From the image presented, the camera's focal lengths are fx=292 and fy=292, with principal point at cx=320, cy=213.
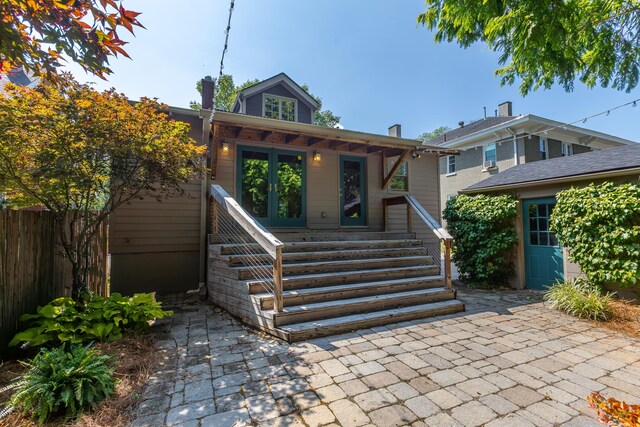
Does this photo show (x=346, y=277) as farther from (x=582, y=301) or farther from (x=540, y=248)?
Result: (x=540, y=248)

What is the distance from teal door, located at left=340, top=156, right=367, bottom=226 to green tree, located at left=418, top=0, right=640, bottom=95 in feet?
11.1

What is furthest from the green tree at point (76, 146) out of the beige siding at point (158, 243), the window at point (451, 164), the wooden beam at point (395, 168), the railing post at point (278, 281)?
the window at point (451, 164)

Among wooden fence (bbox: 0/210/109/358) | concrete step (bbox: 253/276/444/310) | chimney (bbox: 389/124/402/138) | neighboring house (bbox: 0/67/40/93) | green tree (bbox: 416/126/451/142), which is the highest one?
green tree (bbox: 416/126/451/142)

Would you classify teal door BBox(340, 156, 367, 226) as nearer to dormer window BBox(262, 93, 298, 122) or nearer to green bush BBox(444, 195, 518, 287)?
green bush BBox(444, 195, 518, 287)

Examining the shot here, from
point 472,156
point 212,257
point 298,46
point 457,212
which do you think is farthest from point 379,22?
point 472,156

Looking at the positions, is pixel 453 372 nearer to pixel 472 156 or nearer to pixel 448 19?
pixel 448 19

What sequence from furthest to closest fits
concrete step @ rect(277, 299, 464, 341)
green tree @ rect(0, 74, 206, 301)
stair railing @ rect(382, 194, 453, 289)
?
stair railing @ rect(382, 194, 453, 289), concrete step @ rect(277, 299, 464, 341), green tree @ rect(0, 74, 206, 301)

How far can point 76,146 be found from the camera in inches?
129

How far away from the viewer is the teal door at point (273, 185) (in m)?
6.28

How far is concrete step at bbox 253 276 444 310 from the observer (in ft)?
12.7

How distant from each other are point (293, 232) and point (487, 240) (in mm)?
4269

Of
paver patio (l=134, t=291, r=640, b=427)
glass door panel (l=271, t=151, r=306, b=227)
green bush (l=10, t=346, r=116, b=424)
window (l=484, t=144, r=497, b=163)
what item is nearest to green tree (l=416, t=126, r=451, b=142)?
window (l=484, t=144, r=497, b=163)

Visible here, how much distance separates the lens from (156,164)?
394cm

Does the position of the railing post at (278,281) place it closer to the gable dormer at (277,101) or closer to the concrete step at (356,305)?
the concrete step at (356,305)
